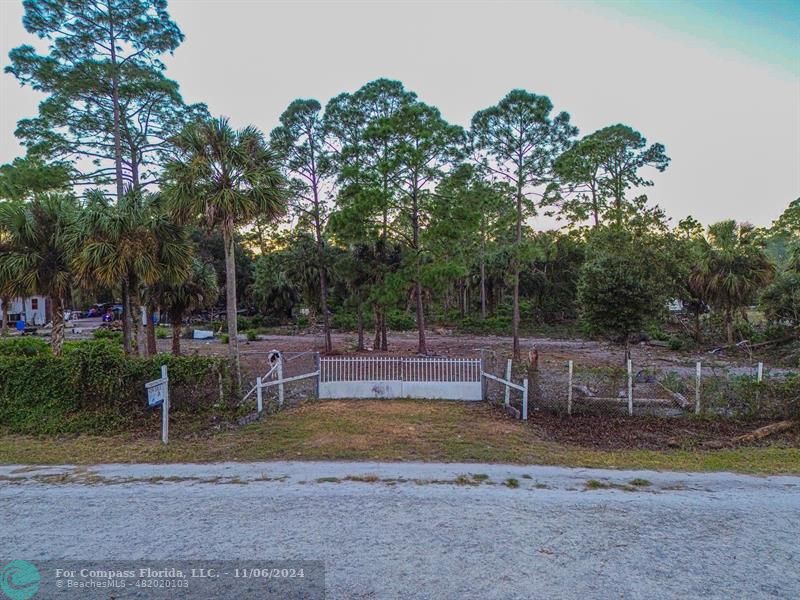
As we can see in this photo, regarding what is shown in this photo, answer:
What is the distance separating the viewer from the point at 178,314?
1698 cm

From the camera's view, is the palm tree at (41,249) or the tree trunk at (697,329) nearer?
the palm tree at (41,249)

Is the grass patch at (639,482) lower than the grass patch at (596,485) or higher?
lower

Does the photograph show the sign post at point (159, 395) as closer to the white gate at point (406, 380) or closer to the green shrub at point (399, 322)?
the white gate at point (406, 380)

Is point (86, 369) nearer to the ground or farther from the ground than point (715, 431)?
farther from the ground

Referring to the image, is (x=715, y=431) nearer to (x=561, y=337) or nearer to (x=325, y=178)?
(x=325, y=178)

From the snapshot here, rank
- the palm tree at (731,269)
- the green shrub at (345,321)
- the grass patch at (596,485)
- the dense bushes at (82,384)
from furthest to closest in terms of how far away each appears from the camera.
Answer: the green shrub at (345,321)
the palm tree at (731,269)
the dense bushes at (82,384)
the grass patch at (596,485)

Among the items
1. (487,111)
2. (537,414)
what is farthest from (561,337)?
(537,414)

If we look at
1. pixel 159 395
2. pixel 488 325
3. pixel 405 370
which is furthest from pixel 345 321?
pixel 159 395

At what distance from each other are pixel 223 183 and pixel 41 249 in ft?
18.0

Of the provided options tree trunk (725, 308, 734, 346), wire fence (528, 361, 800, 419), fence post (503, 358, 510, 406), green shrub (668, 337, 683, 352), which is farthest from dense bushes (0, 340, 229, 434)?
tree trunk (725, 308, 734, 346)

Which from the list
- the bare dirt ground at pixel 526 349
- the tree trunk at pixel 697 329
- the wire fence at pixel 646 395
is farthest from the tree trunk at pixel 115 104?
the tree trunk at pixel 697 329

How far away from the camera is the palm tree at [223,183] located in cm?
1157

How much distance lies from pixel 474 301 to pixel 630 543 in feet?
141

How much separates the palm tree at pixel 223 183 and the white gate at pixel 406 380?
2.64m
